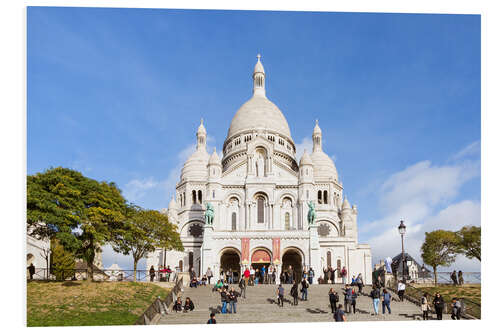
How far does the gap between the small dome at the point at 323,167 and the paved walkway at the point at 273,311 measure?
41.6 metres

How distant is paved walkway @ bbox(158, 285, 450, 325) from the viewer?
81.4 feet

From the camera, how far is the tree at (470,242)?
43219 millimetres

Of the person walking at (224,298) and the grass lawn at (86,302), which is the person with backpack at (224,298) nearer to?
the person walking at (224,298)

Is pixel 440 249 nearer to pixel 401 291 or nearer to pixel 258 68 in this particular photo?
pixel 401 291

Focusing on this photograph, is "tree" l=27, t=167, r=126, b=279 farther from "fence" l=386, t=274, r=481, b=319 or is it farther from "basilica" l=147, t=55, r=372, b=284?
"fence" l=386, t=274, r=481, b=319

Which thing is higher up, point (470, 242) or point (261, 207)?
point (261, 207)

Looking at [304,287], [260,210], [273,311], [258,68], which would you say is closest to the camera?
[273,311]

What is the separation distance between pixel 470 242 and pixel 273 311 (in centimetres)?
2495

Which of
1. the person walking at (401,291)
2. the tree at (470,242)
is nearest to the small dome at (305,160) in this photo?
the tree at (470,242)

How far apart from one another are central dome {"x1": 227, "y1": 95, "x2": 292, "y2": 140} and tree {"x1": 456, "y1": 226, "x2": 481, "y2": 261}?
34.8 meters

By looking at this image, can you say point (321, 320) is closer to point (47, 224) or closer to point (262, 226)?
point (47, 224)

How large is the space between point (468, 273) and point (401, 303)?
758 cm

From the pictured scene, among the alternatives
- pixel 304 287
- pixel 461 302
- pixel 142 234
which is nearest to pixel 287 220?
pixel 142 234

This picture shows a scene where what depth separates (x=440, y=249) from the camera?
47250mm
